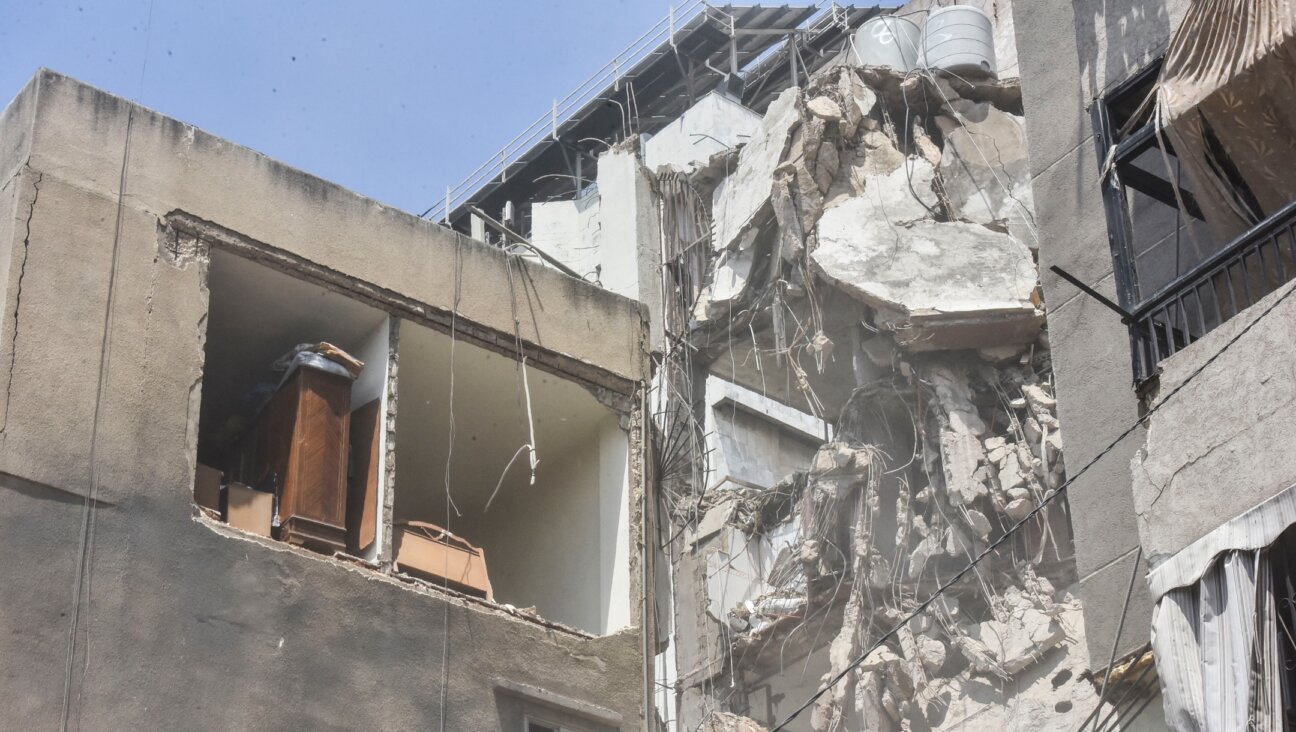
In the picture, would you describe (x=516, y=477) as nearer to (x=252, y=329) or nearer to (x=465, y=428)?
(x=465, y=428)

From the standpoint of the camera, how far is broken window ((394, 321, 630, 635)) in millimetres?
11336

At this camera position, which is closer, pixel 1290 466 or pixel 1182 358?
pixel 1290 466

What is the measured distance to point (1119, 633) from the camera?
30.2ft

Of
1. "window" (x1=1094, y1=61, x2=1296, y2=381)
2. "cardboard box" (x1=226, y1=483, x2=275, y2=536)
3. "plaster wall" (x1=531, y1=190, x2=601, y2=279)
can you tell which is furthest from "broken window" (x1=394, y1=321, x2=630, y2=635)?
"plaster wall" (x1=531, y1=190, x2=601, y2=279)

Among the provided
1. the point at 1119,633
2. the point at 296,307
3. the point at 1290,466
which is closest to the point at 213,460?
the point at 296,307

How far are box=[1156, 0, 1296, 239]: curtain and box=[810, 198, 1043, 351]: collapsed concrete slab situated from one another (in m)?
8.64

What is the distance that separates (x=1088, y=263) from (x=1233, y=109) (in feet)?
4.43

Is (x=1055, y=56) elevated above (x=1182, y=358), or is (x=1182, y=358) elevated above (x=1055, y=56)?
(x=1055, y=56)

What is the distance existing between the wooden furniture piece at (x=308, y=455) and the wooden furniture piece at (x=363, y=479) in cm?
14

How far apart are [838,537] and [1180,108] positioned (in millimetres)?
9949

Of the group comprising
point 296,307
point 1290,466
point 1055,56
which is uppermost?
point 1055,56

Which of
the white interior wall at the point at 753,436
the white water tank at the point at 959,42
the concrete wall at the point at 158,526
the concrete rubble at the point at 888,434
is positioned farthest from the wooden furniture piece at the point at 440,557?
the white water tank at the point at 959,42

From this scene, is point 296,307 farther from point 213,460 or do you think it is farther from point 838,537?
point 838,537

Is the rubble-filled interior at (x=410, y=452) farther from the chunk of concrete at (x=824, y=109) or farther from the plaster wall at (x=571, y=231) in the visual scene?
the plaster wall at (x=571, y=231)
